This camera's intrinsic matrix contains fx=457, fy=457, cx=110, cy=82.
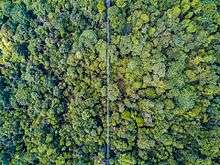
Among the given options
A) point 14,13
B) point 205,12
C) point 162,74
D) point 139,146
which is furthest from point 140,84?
point 14,13

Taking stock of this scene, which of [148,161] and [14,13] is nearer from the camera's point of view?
[148,161]

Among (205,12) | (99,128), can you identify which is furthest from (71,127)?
(205,12)

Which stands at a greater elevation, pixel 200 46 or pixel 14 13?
pixel 14 13

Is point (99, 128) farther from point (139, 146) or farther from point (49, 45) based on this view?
point (49, 45)

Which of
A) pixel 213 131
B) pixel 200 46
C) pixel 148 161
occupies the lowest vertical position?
pixel 148 161

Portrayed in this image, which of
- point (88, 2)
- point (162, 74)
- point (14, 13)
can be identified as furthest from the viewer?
point (14, 13)

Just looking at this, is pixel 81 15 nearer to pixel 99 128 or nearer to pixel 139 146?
pixel 99 128

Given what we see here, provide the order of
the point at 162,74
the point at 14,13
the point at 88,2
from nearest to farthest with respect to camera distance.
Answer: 1. the point at 162,74
2. the point at 88,2
3. the point at 14,13
